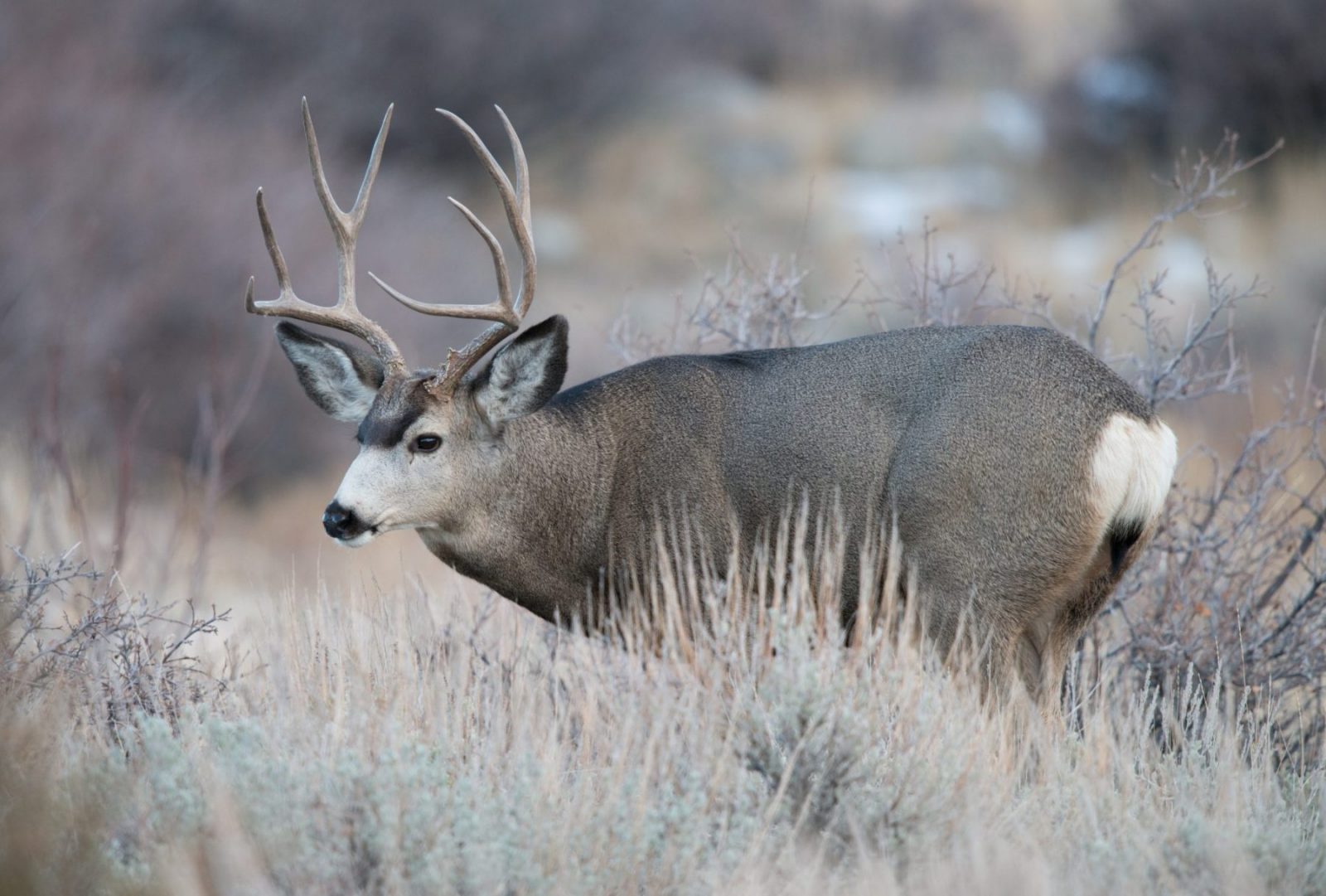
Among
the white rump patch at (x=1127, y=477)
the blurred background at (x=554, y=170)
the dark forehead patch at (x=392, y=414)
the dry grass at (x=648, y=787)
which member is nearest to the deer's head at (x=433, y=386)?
the dark forehead patch at (x=392, y=414)

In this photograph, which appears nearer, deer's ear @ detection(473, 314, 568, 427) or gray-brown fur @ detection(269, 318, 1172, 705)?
gray-brown fur @ detection(269, 318, 1172, 705)

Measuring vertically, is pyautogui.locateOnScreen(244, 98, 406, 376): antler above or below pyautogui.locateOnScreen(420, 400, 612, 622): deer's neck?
above

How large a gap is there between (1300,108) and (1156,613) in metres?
19.7

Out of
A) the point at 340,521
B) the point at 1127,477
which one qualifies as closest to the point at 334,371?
the point at 340,521

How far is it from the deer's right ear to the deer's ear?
484mm

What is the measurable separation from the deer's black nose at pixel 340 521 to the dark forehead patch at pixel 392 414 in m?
0.34

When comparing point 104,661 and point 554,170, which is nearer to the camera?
point 104,661

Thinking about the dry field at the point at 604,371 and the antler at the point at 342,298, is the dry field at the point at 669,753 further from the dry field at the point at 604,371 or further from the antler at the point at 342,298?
the antler at the point at 342,298

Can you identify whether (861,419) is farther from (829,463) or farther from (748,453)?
(748,453)

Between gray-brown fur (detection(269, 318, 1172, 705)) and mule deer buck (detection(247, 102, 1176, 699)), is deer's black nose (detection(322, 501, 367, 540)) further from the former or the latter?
gray-brown fur (detection(269, 318, 1172, 705))

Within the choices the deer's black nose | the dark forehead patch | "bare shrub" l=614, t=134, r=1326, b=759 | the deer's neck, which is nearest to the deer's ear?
the deer's neck

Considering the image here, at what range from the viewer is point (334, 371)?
640 cm

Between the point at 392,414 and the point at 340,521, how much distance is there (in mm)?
524

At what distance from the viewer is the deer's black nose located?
567 centimetres
